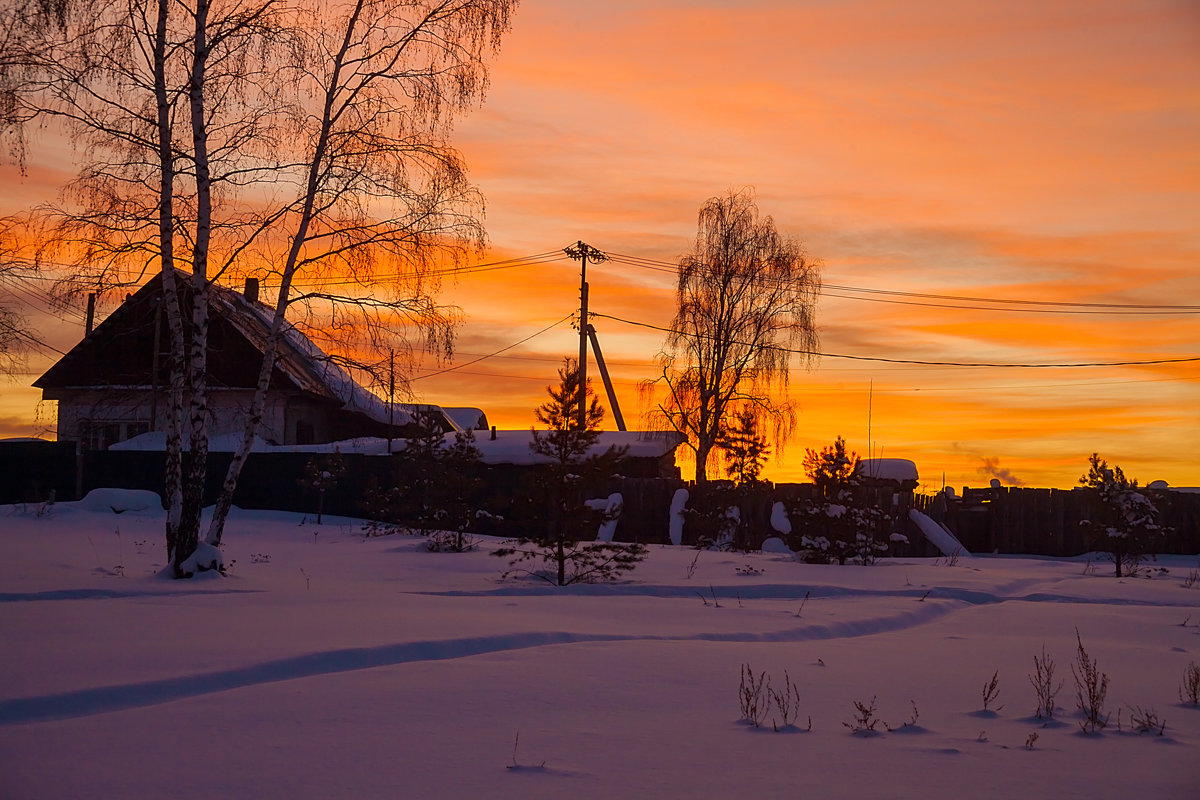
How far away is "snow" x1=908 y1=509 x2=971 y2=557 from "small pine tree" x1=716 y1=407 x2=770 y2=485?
587cm

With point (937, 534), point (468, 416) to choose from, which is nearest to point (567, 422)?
point (937, 534)

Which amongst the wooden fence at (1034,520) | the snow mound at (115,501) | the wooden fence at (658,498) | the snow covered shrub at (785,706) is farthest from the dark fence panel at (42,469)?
the snow covered shrub at (785,706)

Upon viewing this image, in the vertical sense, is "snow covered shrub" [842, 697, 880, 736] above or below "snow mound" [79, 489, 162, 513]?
below

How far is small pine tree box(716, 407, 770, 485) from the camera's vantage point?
29.9 meters

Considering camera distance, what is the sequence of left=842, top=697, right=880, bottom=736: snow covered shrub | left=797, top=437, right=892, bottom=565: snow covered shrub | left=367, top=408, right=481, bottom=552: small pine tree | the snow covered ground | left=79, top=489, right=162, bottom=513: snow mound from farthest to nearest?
left=79, top=489, right=162, bottom=513: snow mound
left=367, top=408, right=481, bottom=552: small pine tree
left=797, top=437, right=892, bottom=565: snow covered shrub
left=842, top=697, right=880, bottom=736: snow covered shrub
the snow covered ground

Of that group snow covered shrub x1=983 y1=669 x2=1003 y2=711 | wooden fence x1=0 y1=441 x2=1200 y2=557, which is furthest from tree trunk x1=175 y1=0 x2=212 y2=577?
snow covered shrub x1=983 y1=669 x2=1003 y2=711

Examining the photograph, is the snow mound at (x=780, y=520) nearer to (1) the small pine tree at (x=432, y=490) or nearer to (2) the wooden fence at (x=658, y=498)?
(2) the wooden fence at (x=658, y=498)

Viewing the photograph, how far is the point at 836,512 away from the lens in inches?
747

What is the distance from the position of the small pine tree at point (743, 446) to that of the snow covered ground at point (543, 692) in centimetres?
1620

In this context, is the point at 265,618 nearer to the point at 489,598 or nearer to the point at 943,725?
the point at 489,598

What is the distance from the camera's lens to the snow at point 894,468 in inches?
1364

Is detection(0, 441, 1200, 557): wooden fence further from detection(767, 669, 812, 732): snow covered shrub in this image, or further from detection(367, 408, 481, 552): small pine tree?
detection(767, 669, 812, 732): snow covered shrub

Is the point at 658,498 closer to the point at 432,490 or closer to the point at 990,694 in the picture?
the point at 432,490

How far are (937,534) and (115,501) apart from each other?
19.1 meters
